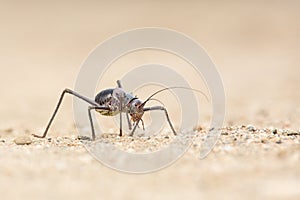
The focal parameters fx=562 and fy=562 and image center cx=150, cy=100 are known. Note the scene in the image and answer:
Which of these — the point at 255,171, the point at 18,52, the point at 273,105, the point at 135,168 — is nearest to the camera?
the point at 255,171

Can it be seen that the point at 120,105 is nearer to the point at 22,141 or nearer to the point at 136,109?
the point at 136,109

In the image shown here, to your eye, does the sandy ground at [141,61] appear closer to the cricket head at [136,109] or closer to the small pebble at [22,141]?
the small pebble at [22,141]

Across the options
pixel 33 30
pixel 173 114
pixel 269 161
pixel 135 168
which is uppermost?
pixel 33 30

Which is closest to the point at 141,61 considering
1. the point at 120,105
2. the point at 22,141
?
the point at 120,105

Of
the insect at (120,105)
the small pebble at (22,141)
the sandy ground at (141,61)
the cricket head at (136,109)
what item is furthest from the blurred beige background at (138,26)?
the cricket head at (136,109)

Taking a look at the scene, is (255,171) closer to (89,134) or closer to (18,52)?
(89,134)

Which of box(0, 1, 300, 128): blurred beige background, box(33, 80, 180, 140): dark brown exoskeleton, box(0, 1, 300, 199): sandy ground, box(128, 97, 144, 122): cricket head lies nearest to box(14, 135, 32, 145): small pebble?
box(0, 1, 300, 199): sandy ground

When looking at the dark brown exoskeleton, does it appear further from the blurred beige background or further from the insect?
the blurred beige background

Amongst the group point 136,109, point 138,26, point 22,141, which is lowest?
point 22,141

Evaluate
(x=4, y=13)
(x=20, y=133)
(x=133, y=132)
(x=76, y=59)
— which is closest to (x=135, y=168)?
(x=133, y=132)
